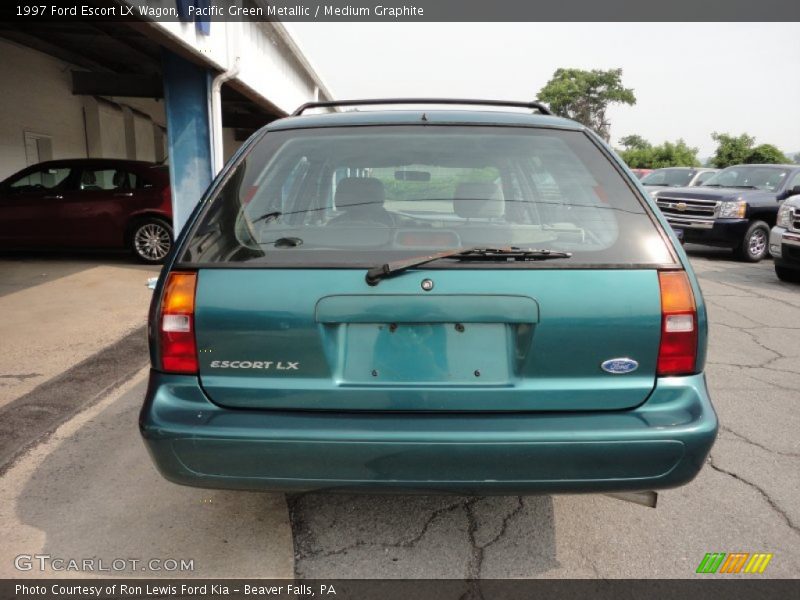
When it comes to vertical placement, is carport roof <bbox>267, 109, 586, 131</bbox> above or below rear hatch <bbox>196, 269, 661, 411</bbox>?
above

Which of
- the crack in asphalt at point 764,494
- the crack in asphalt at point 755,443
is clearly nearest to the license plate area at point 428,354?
the crack in asphalt at point 764,494

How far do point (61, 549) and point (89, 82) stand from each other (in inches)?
515

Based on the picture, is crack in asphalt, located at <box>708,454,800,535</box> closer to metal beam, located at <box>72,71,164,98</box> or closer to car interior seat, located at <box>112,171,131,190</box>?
car interior seat, located at <box>112,171,131,190</box>

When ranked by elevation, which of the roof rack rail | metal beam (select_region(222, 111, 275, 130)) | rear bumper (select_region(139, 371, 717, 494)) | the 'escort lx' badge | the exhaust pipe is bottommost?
the exhaust pipe

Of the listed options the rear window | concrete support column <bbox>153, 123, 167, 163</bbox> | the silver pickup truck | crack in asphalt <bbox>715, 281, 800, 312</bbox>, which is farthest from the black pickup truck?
concrete support column <bbox>153, 123, 167, 163</bbox>

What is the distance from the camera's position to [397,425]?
1.93 metres

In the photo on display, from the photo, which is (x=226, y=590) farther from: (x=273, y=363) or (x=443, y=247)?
(x=443, y=247)

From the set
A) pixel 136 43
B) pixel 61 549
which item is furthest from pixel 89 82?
pixel 61 549

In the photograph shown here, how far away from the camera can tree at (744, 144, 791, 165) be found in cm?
2923

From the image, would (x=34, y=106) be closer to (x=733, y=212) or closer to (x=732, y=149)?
(x=733, y=212)

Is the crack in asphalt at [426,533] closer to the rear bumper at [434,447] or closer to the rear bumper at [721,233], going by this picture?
the rear bumper at [434,447]

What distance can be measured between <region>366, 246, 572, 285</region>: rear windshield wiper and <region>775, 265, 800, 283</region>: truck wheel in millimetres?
8360

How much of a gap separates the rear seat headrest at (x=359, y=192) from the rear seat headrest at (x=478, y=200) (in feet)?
0.95

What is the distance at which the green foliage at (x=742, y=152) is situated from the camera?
29.5m
